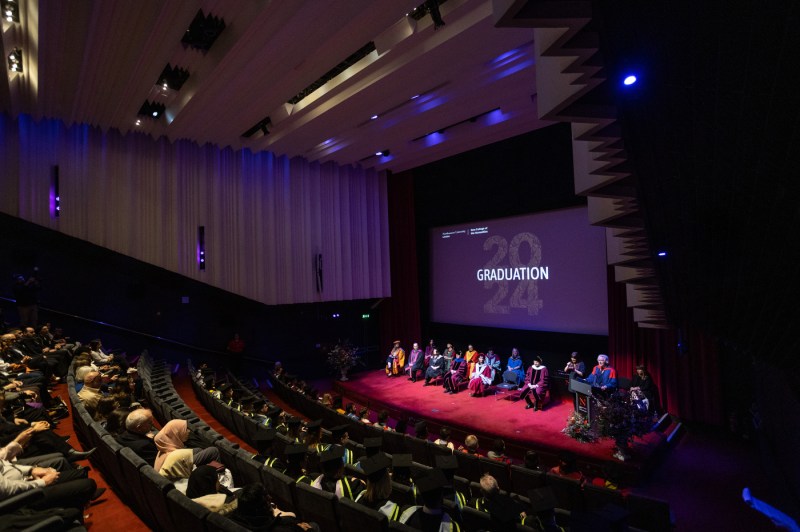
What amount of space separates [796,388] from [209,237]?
432 inches

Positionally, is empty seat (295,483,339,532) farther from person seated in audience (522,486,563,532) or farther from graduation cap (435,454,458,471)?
person seated in audience (522,486,563,532)

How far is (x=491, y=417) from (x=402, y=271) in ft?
21.4

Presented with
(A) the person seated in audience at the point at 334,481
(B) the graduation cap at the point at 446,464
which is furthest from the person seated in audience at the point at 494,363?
(A) the person seated in audience at the point at 334,481

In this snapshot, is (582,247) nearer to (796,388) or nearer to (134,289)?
(796,388)

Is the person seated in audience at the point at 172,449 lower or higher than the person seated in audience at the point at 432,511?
higher

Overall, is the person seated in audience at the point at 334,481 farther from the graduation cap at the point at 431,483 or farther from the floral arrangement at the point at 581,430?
the floral arrangement at the point at 581,430

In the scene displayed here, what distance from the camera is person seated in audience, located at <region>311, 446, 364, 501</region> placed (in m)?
3.59

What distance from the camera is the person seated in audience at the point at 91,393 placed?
5.11 meters

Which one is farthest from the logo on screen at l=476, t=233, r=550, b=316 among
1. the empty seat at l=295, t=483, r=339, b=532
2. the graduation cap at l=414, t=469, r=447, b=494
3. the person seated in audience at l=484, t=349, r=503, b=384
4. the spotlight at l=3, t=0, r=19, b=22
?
the spotlight at l=3, t=0, r=19, b=22

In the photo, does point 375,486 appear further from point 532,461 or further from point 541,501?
point 532,461

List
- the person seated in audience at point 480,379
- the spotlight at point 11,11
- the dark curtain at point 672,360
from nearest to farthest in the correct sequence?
the spotlight at point 11,11 < the dark curtain at point 672,360 < the person seated in audience at point 480,379

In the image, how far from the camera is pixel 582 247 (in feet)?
32.2

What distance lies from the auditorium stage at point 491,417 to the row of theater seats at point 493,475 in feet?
7.41

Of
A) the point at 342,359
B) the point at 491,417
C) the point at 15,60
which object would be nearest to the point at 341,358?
the point at 342,359
